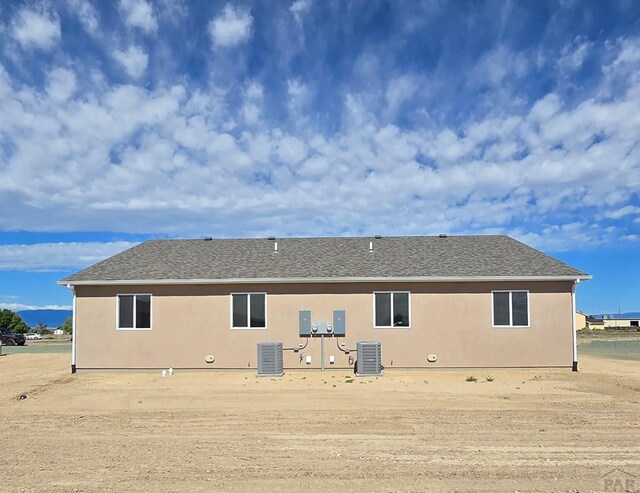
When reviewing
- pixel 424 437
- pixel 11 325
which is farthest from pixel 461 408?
pixel 11 325

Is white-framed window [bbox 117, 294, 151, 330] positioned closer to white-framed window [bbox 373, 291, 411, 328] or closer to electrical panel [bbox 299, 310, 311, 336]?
electrical panel [bbox 299, 310, 311, 336]

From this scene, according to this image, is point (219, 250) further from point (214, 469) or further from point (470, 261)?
point (214, 469)

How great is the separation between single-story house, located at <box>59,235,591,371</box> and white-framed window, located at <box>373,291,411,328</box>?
3cm

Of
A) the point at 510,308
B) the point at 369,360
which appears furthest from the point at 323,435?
the point at 510,308

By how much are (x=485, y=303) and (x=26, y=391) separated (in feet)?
39.7

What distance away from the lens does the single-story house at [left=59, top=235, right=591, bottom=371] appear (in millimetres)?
15453

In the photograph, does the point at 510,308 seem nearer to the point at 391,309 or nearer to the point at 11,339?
the point at 391,309

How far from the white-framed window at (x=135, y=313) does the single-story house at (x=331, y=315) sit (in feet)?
0.10

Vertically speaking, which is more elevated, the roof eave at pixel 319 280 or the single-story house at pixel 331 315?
the roof eave at pixel 319 280

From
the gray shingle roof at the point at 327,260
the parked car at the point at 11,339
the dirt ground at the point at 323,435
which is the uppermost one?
the gray shingle roof at the point at 327,260

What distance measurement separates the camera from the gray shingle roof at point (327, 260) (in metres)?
15.7

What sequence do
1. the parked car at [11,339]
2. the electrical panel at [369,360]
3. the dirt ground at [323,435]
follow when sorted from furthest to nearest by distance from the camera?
1. the parked car at [11,339]
2. the electrical panel at [369,360]
3. the dirt ground at [323,435]

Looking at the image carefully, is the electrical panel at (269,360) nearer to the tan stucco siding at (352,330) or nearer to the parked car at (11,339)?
the tan stucco siding at (352,330)

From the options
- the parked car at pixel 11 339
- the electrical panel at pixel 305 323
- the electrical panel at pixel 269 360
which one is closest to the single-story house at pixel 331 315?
the electrical panel at pixel 305 323
